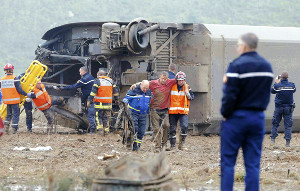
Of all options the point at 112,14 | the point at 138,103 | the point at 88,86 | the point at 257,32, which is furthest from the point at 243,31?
the point at 112,14

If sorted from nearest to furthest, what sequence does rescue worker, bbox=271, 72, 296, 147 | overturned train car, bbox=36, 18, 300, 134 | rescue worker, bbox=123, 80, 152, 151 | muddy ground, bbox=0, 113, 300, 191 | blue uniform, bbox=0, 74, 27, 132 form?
muddy ground, bbox=0, 113, 300, 191
rescue worker, bbox=123, 80, 152, 151
rescue worker, bbox=271, 72, 296, 147
blue uniform, bbox=0, 74, 27, 132
overturned train car, bbox=36, 18, 300, 134

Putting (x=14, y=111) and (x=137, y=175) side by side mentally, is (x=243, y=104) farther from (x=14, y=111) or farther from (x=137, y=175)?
(x=14, y=111)

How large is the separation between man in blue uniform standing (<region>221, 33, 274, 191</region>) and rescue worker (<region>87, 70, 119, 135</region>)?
9191mm

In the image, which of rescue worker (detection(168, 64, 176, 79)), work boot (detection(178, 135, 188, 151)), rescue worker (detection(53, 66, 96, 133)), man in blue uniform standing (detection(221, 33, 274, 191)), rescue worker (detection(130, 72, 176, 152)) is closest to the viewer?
man in blue uniform standing (detection(221, 33, 274, 191))

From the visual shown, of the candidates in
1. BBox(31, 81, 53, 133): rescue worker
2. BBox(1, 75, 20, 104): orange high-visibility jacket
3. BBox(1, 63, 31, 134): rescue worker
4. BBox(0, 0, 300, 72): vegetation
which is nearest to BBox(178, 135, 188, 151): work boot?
BBox(31, 81, 53, 133): rescue worker

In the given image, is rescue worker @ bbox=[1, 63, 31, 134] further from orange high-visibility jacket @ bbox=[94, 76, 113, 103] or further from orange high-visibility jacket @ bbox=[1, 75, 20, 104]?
orange high-visibility jacket @ bbox=[94, 76, 113, 103]

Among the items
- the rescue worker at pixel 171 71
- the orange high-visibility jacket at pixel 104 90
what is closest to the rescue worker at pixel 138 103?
the rescue worker at pixel 171 71

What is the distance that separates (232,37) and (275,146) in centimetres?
315

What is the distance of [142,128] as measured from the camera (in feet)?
42.8

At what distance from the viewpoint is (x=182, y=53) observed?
16.7 meters

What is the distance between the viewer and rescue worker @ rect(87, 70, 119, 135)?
15.8 metres

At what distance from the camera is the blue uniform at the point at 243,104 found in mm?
6594

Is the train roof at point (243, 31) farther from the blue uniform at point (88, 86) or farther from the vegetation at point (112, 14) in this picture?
the vegetation at point (112, 14)

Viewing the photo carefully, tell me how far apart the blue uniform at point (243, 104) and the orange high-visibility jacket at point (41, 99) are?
9969mm
